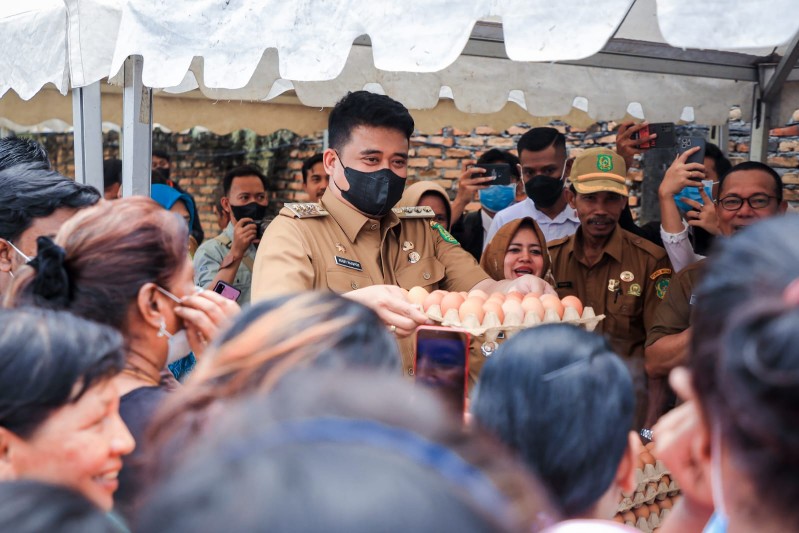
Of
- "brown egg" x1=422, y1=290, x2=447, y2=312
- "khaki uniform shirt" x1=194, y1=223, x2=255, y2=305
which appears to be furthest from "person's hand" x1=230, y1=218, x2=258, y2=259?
"brown egg" x1=422, y1=290, x2=447, y2=312

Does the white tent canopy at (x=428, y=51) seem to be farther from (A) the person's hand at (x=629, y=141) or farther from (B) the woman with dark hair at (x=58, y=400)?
(B) the woman with dark hair at (x=58, y=400)

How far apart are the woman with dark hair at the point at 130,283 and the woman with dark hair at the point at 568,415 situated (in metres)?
0.73

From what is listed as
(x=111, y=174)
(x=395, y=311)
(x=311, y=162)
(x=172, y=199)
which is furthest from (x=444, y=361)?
(x=111, y=174)

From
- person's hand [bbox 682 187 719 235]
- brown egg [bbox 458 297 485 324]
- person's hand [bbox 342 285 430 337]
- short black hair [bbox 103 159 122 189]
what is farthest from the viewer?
short black hair [bbox 103 159 122 189]

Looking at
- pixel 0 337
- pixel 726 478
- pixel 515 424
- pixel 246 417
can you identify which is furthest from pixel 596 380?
pixel 0 337

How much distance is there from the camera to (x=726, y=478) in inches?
34.2

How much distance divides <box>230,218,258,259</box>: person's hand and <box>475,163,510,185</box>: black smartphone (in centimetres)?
146

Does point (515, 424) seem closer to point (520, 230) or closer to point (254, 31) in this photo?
point (254, 31)

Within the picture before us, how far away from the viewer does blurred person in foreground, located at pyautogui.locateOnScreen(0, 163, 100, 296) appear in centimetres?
239

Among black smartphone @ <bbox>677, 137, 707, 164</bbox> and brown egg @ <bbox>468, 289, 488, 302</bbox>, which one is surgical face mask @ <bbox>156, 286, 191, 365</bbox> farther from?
black smartphone @ <bbox>677, 137, 707, 164</bbox>

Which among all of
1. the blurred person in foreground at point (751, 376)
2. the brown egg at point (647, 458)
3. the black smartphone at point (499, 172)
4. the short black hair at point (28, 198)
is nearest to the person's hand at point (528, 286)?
the brown egg at point (647, 458)

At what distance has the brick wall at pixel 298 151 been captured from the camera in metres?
6.12

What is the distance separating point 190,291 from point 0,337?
614mm

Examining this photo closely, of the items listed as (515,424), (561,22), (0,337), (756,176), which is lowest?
(515,424)
